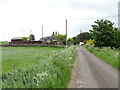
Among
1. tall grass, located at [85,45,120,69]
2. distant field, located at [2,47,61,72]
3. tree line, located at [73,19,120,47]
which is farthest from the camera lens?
tree line, located at [73,19,120,47]

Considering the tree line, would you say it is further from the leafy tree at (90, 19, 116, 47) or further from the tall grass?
the tall grass

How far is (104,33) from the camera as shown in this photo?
3391 centimetres

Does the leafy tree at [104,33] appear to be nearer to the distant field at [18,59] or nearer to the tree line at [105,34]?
the tree line at [105,34]

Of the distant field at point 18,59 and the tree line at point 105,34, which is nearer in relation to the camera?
the distant field at point 18,59

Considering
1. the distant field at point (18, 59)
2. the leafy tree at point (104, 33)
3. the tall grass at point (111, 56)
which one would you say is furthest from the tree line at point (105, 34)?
the distant field at point (18, 59)

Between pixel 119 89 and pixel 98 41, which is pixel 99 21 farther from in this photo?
pixel 119 89

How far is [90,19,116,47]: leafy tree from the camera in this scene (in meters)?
33.4

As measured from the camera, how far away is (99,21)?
120 feet

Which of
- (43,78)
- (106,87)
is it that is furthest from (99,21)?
(43,78)

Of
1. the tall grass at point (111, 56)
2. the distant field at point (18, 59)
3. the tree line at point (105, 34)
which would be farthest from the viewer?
the tree line at point (105, 34)

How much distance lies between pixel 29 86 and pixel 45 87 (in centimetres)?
64

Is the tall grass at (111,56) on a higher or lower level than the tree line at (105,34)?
lower

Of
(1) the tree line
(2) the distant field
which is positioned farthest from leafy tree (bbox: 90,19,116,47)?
(2) the distant field

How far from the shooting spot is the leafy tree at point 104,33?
1316 inches
